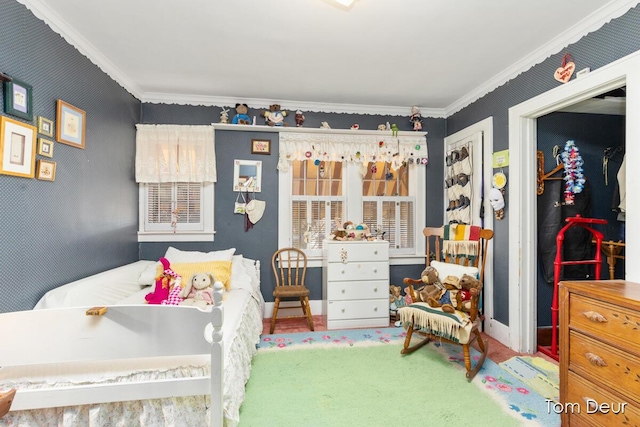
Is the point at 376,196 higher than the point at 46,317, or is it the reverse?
the point at 376,196

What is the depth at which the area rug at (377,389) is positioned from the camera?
1.89 meters

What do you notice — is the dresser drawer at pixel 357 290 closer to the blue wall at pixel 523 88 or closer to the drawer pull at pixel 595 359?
→ the blue wall at pixel 523 88

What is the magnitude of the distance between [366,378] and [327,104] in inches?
117

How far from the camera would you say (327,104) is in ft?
12.4

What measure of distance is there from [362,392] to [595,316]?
4.74ft

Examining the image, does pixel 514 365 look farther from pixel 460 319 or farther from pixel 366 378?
pixel 366 378

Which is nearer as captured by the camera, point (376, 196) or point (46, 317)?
point (46, 317)

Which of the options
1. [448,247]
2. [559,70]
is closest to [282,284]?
[448,247]

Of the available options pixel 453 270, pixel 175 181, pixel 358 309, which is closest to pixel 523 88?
pixel 453 270

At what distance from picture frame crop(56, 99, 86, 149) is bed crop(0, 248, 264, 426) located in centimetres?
140

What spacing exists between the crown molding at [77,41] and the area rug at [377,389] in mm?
2847

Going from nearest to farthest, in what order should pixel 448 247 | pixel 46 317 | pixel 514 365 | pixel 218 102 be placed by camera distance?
pixel 46 317 → pixel 514 365 → pixel 448 247 → pixel 218 102

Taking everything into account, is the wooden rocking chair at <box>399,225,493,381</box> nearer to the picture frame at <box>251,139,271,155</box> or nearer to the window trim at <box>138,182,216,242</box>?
the picture frame at <box>251,139,271,155</box>

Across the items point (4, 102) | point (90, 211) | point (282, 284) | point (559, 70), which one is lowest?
point (282, 284)
